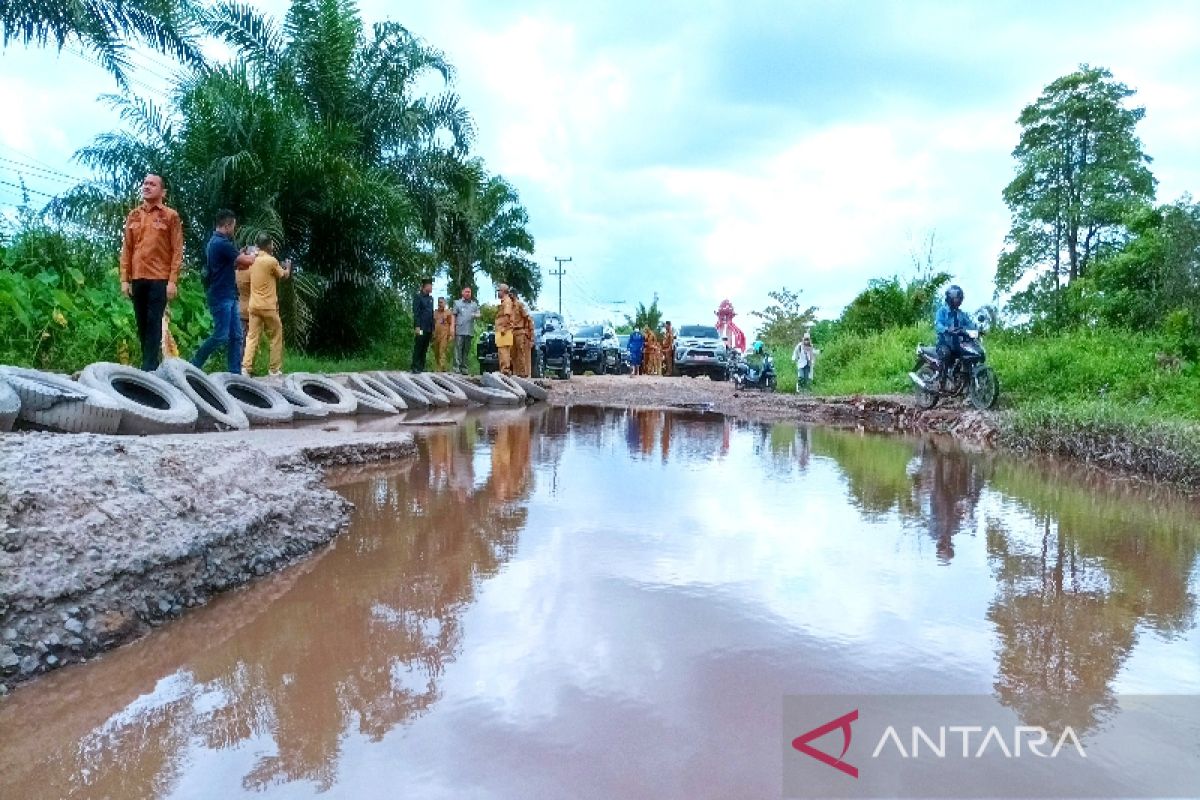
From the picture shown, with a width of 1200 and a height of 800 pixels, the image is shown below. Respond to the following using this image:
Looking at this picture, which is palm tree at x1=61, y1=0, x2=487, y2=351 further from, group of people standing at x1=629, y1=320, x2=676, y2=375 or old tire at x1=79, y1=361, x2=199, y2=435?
group of people standing at x1=629, y1=320, x2=676, y2=375

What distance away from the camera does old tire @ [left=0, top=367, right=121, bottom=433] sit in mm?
5801

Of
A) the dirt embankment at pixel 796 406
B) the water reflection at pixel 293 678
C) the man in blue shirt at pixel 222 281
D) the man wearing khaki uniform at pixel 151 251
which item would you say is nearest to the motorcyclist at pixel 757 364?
the dirt embankment at pixel 796 406

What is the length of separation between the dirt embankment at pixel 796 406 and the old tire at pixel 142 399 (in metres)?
7.89

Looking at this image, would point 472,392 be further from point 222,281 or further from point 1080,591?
point 1080,591

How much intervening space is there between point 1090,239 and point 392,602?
3137 cm

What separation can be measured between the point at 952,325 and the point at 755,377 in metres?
8.42

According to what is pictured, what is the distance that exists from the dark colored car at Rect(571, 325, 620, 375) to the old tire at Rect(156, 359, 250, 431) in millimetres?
18272

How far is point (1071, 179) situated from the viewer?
29188mm

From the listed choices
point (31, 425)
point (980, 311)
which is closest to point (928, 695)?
point (31, 425)

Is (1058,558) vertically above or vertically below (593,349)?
below

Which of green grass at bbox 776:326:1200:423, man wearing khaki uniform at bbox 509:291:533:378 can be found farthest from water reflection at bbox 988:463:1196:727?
man wearing khaki uniform at bbox 509:291:533:378

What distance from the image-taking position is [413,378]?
43.3ft

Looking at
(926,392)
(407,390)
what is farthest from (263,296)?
(926,392)

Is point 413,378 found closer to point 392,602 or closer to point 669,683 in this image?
Result: point 392,602
